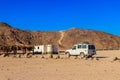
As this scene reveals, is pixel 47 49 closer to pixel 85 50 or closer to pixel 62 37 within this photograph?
pixel 85 50

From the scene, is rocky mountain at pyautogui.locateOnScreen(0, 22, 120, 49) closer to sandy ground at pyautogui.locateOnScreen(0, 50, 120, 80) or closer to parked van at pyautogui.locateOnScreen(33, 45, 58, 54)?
parked van at pyautogui.locateOnScreen(33, 45, 58, 54)

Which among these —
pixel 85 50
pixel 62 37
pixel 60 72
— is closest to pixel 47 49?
pixel 85 50

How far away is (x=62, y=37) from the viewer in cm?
15950

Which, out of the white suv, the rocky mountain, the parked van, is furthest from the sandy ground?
the rocky mountain

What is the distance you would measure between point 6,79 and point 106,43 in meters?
141

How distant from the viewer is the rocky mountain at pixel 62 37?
147 metres

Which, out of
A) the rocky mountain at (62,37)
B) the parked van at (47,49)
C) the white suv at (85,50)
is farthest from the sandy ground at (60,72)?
the rocky mountain at (62,37)

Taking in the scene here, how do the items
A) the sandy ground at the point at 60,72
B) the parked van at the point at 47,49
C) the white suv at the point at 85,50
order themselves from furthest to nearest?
the parked van at the point at 47,49, the white suv at the point at 85,50, the sandy ground at the point at 60,72

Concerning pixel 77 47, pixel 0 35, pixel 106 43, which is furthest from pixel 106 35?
pixel 77 47

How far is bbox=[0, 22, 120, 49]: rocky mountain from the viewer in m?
147

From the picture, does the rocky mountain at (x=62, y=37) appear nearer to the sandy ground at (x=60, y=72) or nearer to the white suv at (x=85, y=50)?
the white suv at (x=85, y=50)

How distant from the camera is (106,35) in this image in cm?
16912

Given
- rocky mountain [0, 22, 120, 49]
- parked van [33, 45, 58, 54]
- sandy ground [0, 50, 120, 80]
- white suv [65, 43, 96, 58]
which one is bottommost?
sandy ground [0, 50, 120, 80]

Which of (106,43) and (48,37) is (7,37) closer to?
(48,37)
